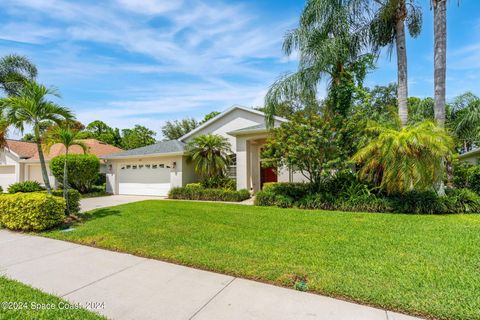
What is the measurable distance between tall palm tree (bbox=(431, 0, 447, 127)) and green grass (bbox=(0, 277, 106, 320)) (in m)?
12.6

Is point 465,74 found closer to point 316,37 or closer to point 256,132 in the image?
point 316,37

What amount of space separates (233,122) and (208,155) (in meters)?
3.15

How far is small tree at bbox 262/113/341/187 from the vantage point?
32.2 ft

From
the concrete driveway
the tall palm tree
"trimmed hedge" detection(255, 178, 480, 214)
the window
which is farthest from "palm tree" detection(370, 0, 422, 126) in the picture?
the concrete driveway

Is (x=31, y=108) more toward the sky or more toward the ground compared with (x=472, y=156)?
more toward the sky

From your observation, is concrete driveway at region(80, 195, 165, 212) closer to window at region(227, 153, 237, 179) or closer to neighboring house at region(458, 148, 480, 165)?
window at region(227, 153, 237, 179)

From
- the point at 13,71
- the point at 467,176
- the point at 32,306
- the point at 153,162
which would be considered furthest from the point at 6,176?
the point at 467,176

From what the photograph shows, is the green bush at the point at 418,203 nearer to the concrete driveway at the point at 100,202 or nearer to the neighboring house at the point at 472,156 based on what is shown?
the neighboring house at the point at 472,156

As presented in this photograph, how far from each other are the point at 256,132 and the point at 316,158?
433cm

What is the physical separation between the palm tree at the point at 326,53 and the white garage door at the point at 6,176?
939 inches

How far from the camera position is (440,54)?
9852 mm

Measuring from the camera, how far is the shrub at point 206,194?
13.0 m

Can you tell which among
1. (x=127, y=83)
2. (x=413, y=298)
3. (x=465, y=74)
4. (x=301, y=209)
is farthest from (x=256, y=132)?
(x=465, y=74)

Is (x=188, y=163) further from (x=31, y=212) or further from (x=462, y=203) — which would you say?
(x=462, y=203)
